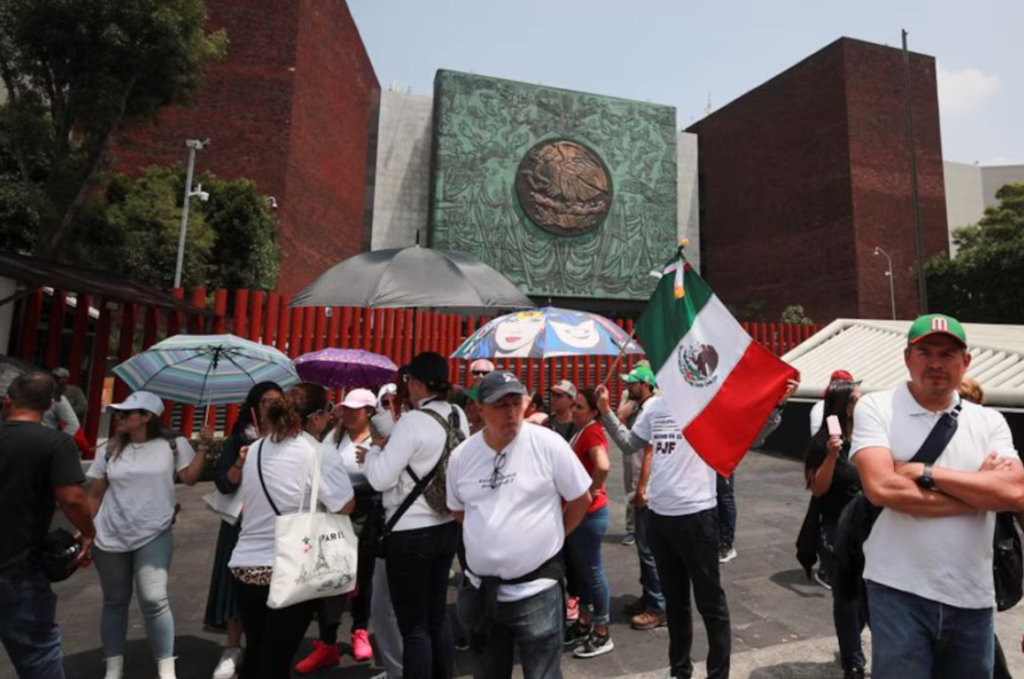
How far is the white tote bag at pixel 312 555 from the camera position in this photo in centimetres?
254

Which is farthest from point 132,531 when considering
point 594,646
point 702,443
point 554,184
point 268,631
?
point 554,184

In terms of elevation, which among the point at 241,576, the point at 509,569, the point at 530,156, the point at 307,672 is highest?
the point at 530,156

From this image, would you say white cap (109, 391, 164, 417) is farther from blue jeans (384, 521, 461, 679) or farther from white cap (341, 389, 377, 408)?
blue jeans (384, 521, 461, 679)

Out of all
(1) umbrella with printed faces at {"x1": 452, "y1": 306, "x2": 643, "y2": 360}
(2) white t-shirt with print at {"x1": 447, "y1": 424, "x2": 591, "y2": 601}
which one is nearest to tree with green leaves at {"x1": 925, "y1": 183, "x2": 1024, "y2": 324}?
(1) umbrella with printed faces at {"x1": 452, "y1": 306, "x2": 643, "y2": 360}

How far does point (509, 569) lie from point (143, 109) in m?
13.8

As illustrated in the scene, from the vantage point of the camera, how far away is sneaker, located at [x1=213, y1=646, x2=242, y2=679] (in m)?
3.31

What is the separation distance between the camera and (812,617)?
162 inches

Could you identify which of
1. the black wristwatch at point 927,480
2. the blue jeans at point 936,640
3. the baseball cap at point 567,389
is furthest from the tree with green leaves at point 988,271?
the black wristwatch at point 927,480

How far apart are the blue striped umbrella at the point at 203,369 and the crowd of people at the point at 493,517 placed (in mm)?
1088

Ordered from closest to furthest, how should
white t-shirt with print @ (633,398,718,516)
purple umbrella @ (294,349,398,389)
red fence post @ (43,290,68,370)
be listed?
white t-shirt with print @ (633,398,718,516) → purple umbrella @ (294,349,398,389) → red fence post @ (43,290,68,370)

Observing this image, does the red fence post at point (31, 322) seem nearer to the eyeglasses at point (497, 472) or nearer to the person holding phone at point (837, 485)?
the eyeglasses at point (497, 472)

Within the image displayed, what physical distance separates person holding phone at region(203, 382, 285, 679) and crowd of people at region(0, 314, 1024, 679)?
0.01 meters

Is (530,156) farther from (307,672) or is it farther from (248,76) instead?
(307,672)

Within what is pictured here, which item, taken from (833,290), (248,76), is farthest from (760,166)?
(248,76)
